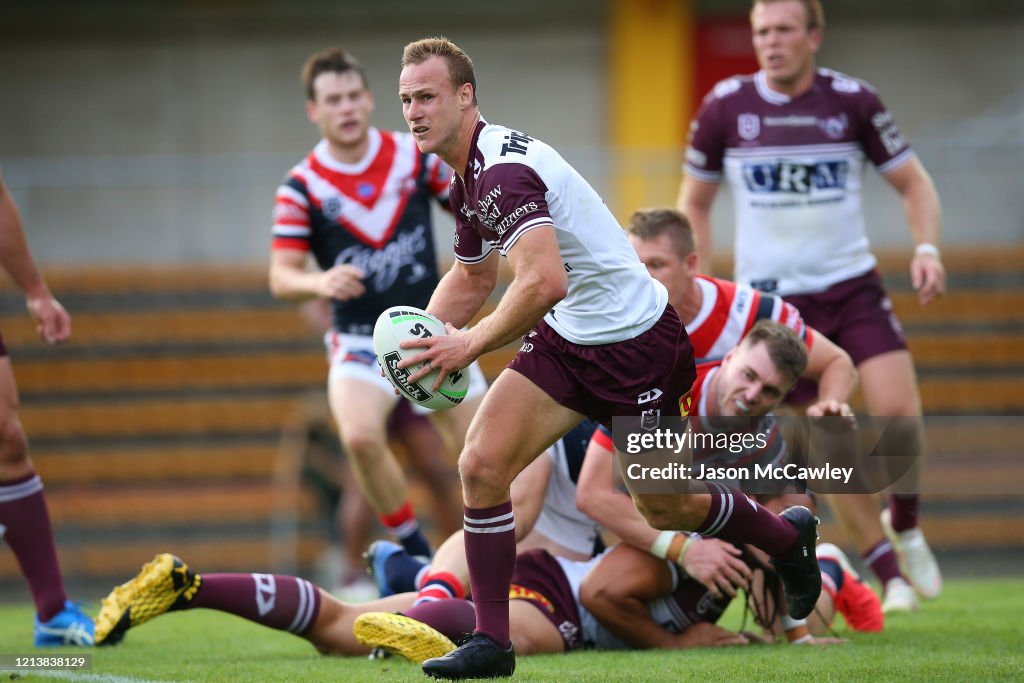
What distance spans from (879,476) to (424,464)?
2340 mm

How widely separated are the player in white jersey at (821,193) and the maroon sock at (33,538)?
3.10 m

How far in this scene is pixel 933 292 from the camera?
234 inches

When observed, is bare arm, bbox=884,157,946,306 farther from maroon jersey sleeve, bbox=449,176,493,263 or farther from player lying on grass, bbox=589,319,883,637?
maroon jersey sleeve, bbox=449,176,493,263

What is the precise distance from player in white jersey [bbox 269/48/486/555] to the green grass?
1.14 meters

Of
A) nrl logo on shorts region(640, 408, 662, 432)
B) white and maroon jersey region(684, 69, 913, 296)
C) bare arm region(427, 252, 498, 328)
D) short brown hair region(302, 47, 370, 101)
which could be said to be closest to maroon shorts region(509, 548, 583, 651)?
nrl logo on shorts region(640, 408, 662, 432)

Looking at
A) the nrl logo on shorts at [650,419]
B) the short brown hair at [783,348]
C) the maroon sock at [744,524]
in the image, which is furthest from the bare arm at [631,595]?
the short brown hair at [783,348]

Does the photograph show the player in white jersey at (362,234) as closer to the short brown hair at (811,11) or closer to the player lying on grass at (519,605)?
the player lying on grass at (519,605)

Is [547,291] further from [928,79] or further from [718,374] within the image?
[928,79]

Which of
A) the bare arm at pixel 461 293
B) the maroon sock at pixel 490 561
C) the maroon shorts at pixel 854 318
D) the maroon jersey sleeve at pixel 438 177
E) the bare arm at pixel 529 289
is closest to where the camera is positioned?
the bare arm at pixel 529 289

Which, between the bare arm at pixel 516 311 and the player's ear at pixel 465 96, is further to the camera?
the player's ear at pixel 465 96

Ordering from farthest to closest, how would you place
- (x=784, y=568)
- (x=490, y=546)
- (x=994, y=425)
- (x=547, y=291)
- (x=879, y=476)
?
(x=994, y=425) → (x=879, y=476) → (x=784, y=568) → (x=490, y=546) → (x=547, y=291)

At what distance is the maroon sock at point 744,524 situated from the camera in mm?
4379

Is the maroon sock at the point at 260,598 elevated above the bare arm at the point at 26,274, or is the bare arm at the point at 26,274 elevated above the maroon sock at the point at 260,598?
the bare arm at the point at 26,274

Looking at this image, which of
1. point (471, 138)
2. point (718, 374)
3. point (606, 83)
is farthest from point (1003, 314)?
point (471, 138)
